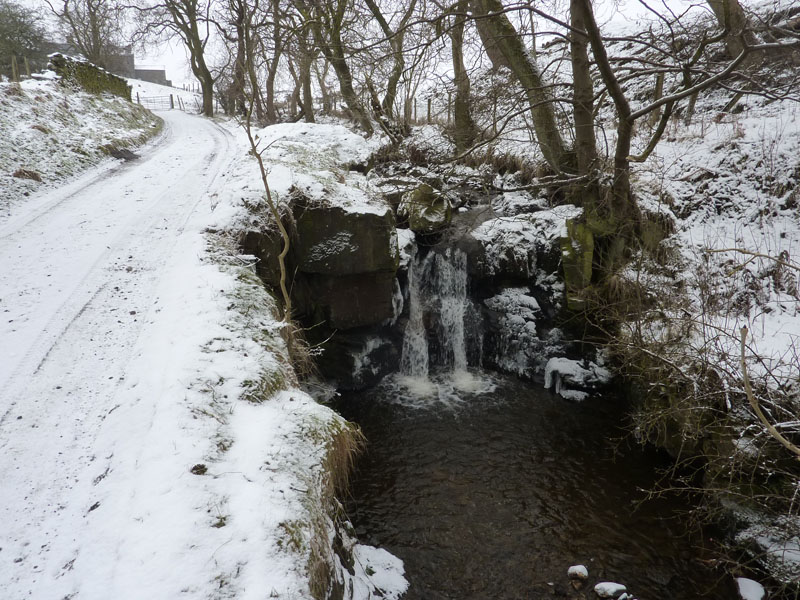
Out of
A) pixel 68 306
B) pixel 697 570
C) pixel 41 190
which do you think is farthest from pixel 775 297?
pixel 41 190

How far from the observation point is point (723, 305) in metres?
6.09

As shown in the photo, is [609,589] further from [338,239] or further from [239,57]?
[239,57]

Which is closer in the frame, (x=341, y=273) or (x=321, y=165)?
(x=341, y=273)

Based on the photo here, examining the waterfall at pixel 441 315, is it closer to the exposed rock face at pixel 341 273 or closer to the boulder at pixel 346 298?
the exposed rock face at pixel 341 273

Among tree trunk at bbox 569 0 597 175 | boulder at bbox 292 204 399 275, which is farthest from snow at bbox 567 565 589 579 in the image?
tree trunk at bbox 569 0 597 175

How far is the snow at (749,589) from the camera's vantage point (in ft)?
14.0

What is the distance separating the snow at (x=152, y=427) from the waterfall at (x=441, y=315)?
3482mm

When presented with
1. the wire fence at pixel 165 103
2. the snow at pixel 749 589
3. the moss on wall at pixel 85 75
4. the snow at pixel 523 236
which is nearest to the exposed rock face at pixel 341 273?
the snow at pixel 523 236

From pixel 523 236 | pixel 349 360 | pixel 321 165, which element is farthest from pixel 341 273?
pixel 523 236

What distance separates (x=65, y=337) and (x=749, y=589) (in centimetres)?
737

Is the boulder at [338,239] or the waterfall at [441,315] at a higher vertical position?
the boulder at [338,239]

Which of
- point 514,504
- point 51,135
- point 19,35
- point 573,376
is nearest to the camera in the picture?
point 514,504

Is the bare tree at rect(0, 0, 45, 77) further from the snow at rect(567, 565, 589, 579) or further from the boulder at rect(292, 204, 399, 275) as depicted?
the snow at rect(567, 565, 589, 579)

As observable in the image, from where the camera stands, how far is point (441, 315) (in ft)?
28.9
